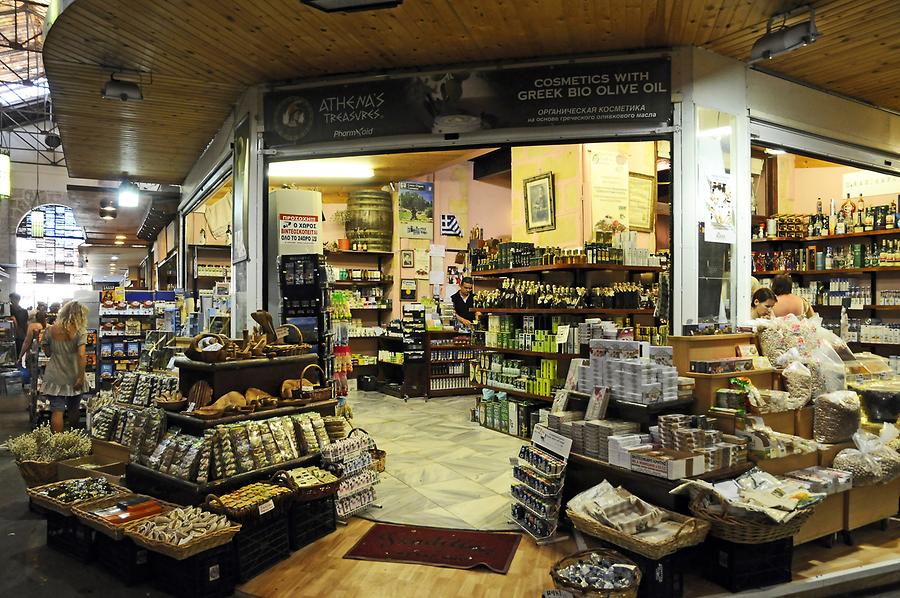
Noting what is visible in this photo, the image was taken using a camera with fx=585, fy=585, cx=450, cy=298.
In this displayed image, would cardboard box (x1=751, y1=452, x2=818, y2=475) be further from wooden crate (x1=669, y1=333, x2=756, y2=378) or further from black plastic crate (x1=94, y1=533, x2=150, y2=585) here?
black plastic crate (x1=94, y1=533, x2=150, y2=585)

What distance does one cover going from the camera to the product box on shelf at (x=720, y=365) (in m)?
4.02

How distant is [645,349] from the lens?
3.96 m

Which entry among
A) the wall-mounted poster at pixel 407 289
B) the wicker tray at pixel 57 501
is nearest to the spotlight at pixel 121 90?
the wicker tray at pixel 57 501

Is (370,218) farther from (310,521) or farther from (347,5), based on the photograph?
(310,521)

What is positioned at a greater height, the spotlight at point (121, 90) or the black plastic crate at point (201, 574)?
the spotlight at point (121, 90)

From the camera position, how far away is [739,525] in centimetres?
319

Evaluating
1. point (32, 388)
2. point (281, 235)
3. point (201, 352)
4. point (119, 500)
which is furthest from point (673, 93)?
point (32, 388)

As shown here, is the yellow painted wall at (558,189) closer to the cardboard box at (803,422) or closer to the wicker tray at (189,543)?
the cardboard box at (803,422)

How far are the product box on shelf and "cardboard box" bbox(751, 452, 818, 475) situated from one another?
24.2 inches

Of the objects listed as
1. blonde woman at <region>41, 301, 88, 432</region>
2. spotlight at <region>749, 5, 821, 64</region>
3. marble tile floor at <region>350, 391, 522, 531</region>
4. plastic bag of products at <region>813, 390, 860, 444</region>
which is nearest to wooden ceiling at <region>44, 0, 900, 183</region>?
spotlight at <region>749, 5, 821, 64</region>

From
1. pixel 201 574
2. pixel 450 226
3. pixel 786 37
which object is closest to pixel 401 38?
pixel 786 37

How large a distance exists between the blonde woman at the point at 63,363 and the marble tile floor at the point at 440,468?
3.32 meters

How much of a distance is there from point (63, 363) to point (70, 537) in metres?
3.09

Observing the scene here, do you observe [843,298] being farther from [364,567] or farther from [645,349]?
[364,567]
